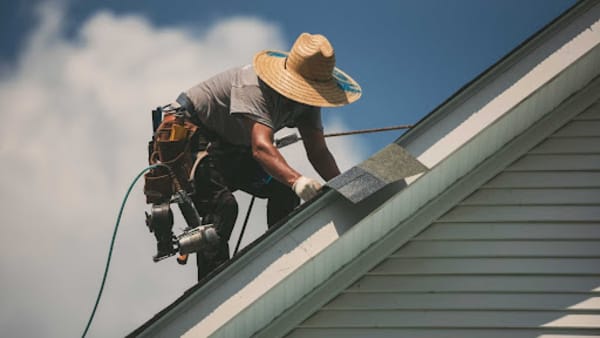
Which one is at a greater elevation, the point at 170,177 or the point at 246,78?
the point at 246,78

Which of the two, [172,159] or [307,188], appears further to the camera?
[172,159]

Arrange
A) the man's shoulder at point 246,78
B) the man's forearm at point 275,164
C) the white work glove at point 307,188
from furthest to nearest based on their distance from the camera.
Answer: the man's shoulder at point 246,78
the man's forearm at point 275,164
the white work glove at point 307,188

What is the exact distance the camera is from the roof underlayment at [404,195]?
Result: 13.3 ft

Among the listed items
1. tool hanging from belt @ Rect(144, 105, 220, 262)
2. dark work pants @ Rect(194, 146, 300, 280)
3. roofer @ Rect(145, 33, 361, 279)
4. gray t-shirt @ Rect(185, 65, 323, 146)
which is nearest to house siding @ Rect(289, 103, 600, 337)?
roofer @ Rect(145, 33, 361, 279)

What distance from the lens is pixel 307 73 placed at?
17.4ft

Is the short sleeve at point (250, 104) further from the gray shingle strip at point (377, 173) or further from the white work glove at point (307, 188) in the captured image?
the gray shingle strip at point (377, 173)

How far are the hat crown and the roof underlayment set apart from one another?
118cm

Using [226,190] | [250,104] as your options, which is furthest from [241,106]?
[226,190]

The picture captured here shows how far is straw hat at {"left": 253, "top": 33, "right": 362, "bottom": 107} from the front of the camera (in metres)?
5.18

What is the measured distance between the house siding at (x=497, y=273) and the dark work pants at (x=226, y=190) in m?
1.49

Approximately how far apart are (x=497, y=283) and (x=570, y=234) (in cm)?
48

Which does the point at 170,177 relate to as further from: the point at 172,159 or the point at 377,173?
the point at 377,173

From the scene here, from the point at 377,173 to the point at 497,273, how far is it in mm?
876

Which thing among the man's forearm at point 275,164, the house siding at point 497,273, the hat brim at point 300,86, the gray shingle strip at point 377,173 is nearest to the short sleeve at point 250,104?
the hat brim at point 300,86
